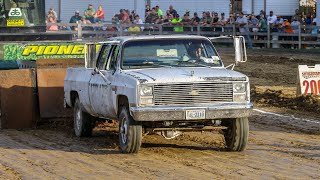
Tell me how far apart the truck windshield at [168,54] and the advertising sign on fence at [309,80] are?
20.1ft

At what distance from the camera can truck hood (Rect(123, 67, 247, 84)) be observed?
11547 millimetres

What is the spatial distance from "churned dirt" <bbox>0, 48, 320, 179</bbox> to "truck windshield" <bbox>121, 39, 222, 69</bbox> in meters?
1.22

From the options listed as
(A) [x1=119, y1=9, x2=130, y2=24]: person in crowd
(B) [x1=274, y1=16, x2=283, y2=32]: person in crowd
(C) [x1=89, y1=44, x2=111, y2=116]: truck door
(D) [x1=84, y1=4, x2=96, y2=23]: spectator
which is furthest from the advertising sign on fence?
(A) [x1=119, y1=9, x2=130, y2=24]: person in crowd

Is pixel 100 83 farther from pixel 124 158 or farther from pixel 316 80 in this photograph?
pixel 316 80

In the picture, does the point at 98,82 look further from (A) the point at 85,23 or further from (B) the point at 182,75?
(A) the point at 85,23

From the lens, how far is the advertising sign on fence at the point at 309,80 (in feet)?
61.3

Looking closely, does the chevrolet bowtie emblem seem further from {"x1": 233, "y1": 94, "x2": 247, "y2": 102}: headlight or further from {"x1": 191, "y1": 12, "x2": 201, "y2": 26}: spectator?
{"x1": 191, "y1": 12, "x2": 201, "y2": 26}: spectator

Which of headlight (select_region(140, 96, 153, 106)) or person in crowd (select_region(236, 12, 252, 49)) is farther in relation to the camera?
person in crowd (select_region(236, 12, 252, 49))

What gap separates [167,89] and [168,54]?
1.27 m

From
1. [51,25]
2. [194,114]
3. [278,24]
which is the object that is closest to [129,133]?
[194,114]

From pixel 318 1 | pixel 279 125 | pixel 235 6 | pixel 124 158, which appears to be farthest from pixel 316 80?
pixel 235 6

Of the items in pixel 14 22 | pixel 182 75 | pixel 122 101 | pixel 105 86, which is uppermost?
pixel 14 22

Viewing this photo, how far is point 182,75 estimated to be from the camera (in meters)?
11.7

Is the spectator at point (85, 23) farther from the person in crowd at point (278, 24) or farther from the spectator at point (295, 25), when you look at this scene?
the spectator at point (295, 25)
